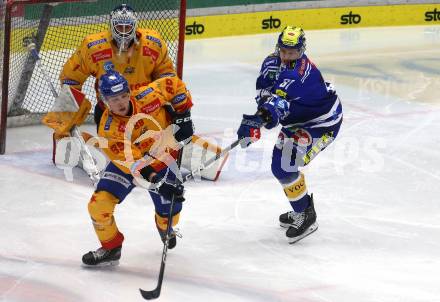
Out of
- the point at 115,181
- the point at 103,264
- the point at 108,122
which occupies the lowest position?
the point at 103,264

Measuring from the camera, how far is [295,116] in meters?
4.80

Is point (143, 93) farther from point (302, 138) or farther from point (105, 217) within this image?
point (302, 138)

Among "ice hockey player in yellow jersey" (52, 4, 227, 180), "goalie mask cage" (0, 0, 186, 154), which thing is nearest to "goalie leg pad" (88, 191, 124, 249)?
"ice hockey player in yellow jersey" (52, 4, 227, 180)

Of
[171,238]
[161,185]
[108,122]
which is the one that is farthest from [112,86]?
[171,238]

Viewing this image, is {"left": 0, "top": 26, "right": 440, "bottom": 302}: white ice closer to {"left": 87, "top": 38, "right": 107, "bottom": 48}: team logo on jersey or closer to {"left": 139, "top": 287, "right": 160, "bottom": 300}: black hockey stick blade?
{"left": 139, "top": 287, "right": 160, "bottom": 300}: black hockey stick blade

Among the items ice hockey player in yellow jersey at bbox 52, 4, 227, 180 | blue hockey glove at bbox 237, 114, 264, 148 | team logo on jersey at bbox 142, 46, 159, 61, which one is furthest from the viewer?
team logo on jersey at bbox 142, 46, 159, 61

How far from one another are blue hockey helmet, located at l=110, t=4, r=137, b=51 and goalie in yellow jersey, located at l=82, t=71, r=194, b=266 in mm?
794

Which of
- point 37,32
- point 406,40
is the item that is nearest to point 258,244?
point 37,32

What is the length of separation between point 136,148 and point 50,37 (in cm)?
273

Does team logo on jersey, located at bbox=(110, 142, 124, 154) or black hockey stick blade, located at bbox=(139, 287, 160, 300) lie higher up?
team logo on jersey, located at bbox=(110, 142, 124, 154)

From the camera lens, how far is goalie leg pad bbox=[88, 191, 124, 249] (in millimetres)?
4242

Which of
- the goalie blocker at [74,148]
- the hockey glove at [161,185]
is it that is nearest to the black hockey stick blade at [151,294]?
the hockey glove at [161,185]

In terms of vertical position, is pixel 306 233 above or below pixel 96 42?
below

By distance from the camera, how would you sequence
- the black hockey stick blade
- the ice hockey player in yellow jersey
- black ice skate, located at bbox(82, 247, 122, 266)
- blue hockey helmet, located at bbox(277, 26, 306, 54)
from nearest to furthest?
the black hockey stick blade
black ice skate, located at bbox(82, 247, 122, 266)
blue hockey helmet, located at bbox(277, 26, 306, 54)
the ice hockey player in yellow jersey
